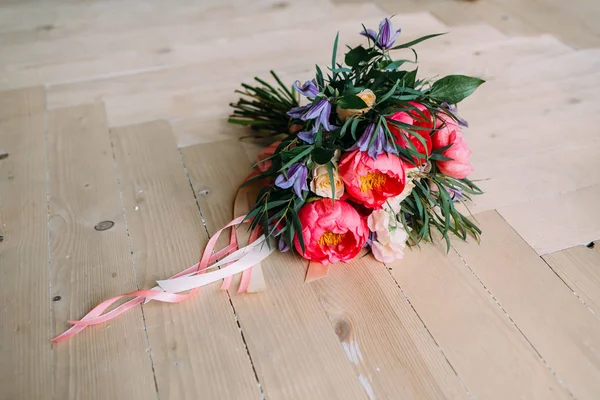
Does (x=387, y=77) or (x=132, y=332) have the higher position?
(x=387, y=77)

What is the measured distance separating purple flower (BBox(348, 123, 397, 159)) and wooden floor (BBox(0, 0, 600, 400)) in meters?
0.25

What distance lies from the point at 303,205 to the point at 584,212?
1.99 ft

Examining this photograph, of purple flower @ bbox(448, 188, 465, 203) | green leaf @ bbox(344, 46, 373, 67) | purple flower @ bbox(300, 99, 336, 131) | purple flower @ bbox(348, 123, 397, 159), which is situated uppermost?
green leaf @ bbox(344, 46, 373, 67)

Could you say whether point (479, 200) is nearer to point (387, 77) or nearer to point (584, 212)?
point (584, 212)

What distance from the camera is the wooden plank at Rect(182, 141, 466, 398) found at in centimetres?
86

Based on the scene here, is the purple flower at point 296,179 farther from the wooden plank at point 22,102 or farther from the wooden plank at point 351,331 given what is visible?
the wooden plank at point 22,102

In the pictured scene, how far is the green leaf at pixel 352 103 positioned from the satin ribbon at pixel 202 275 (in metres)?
0.28

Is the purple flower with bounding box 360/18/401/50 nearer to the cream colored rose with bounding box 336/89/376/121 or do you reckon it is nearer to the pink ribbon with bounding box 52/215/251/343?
the cream colored rose with bounding box 336/89/376/121

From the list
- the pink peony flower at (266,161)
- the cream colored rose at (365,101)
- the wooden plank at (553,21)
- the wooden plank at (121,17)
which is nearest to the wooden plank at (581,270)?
the cream colored rose at (365,101)

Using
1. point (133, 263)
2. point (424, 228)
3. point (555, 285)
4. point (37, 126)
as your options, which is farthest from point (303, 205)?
point (37, 126)

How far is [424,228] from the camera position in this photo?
3.36 ft

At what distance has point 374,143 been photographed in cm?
89

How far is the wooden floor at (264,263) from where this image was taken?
34.6 inches

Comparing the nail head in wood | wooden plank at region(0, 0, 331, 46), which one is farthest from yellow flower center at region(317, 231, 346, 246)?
wooden plank at region(0, 0, 331, 46)
